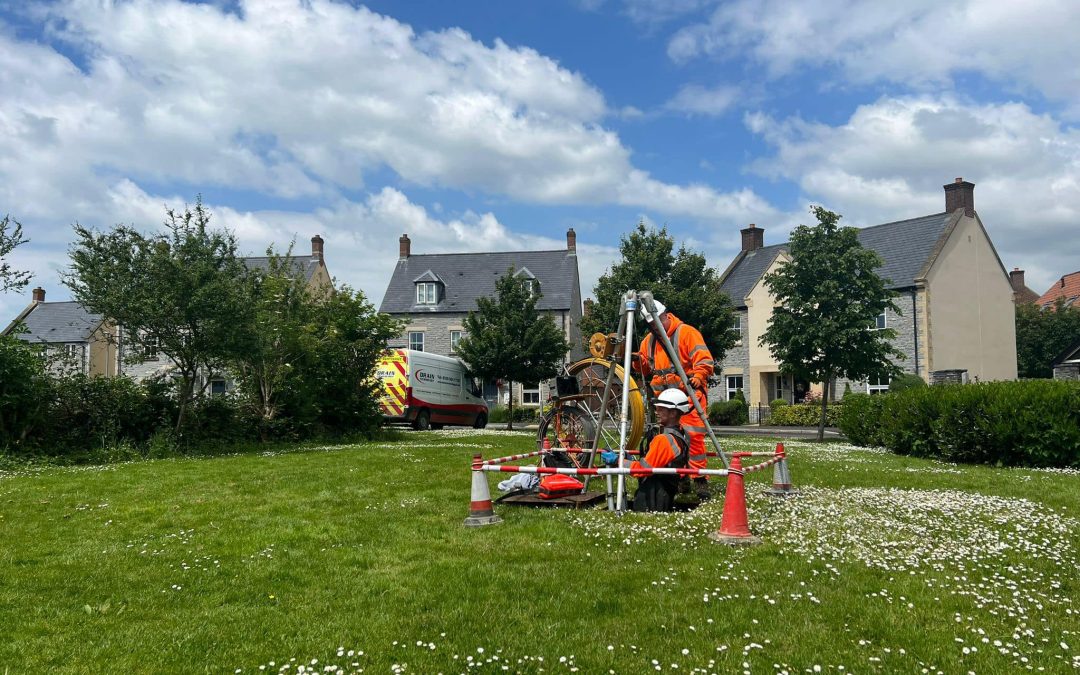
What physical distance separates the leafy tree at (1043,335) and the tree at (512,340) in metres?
33.2

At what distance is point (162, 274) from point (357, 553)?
11.2 m

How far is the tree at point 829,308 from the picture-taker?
2298 centimetres

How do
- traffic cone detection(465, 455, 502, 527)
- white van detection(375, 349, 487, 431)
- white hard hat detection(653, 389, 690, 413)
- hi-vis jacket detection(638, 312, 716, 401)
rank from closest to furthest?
1. traffic cone detection(465, 455, 502, 527)
2. white hard hat detection(653, 389, 690, 413)
3. hi-vis jacket detection(638, 312, 716, 401)
4. white van detection(375, 349, 487, 431)

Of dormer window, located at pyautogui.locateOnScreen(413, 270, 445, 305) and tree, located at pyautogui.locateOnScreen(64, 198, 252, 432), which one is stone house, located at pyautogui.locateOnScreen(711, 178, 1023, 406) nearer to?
dormer window, located at pyautogui.locateOnScreen(413, 270, 445, 305)

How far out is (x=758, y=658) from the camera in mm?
4246

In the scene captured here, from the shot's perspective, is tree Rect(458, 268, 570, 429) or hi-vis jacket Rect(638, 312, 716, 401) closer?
hi-vis jacket Rect(638, 312, 716, 401)

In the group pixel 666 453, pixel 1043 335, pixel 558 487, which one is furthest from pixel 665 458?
pixel 1043 335

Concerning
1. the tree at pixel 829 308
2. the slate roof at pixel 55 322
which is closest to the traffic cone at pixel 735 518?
the tree at pixel 829 308

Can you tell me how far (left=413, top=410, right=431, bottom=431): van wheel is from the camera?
28123 mm

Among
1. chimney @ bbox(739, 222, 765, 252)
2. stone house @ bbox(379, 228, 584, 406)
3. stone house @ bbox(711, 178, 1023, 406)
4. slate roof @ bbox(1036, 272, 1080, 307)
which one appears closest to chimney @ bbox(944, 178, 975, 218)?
stone house @ bbox(711, 178, 1023, 406)

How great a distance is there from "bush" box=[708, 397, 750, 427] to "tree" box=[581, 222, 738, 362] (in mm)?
10470

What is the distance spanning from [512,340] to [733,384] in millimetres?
17114

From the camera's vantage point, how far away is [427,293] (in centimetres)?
4966

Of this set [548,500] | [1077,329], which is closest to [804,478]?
[548,500]
